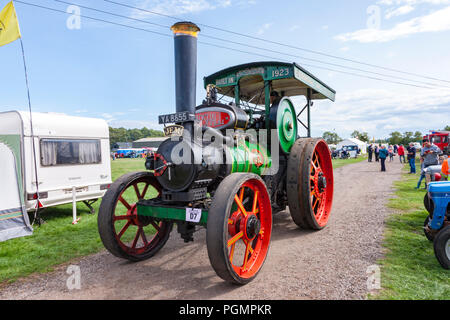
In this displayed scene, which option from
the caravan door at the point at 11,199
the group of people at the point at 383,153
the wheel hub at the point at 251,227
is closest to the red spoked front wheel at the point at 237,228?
the wheel hub at the point at 251,227

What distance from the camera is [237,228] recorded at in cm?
304

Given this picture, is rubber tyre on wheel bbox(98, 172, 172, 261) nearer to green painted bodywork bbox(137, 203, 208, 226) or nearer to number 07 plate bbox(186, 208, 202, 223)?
green painted bodywork bbox(137, 203, 208, 226)

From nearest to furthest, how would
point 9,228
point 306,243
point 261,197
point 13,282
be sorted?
point 13,282 < point 261,197 < point 306,243 < point 9,228

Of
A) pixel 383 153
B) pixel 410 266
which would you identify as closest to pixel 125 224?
pixel 410 266

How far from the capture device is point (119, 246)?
343 cm

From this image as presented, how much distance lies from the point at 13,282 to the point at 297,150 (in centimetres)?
399

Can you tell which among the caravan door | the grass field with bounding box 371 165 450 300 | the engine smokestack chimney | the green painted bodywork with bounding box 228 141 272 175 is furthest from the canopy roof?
the caravan door

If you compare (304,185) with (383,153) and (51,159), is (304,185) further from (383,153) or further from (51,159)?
(383,153)

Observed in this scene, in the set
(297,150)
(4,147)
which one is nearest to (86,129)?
(4,147)

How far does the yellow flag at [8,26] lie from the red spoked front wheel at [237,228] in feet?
16.2

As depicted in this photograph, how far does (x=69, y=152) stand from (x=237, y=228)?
4868 millimetres
